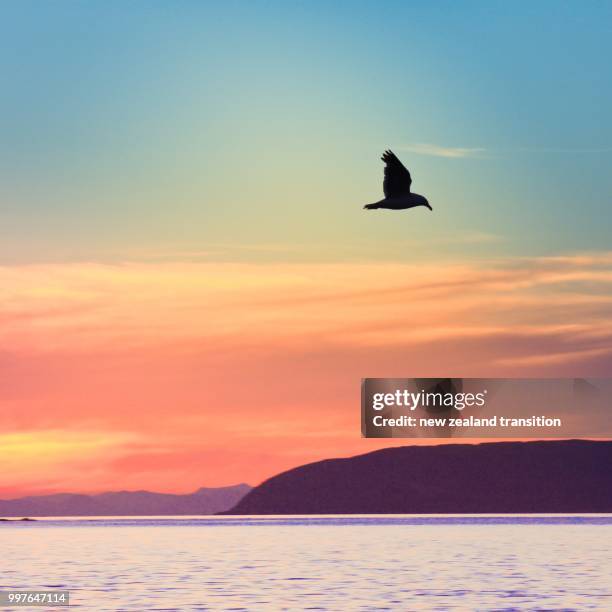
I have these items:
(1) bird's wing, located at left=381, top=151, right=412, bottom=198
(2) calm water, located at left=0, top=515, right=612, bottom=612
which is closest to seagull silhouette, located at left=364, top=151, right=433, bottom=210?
(1) bird's wing, located at left=381, top=151, right=412, bottom=198

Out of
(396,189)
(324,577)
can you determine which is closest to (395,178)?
(396,189)

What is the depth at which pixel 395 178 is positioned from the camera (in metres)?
54.3

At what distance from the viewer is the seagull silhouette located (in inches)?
2068

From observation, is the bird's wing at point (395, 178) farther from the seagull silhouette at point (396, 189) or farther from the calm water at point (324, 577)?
the calm water at point (324, 577)

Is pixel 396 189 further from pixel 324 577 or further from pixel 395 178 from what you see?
pixel 324 577

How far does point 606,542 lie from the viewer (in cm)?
13225

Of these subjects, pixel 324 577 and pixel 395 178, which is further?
pixel 324 577

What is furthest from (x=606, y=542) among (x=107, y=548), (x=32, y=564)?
(x=32, y=564)

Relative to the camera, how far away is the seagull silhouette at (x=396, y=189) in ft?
172

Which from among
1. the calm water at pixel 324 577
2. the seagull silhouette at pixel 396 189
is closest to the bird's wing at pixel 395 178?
the seagull silhouette at pixel 396 189

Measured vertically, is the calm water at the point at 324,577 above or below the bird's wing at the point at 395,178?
below

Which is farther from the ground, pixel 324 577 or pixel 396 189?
pixel 396 189

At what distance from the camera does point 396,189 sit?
53938 mm

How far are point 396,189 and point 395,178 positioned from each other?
22.6 inches
